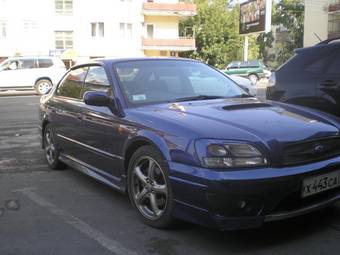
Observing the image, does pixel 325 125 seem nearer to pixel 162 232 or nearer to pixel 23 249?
pixel 162 232

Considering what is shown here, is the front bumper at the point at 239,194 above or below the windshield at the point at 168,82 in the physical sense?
below

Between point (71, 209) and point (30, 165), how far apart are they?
229 centimetres

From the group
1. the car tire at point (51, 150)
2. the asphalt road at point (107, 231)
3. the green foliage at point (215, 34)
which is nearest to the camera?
the asphalt road at point (107, 231)

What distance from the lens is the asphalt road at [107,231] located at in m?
4.03

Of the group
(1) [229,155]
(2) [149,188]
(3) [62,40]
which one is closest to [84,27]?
(3) [62,40]

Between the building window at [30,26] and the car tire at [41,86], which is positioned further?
the building window at [30,26]

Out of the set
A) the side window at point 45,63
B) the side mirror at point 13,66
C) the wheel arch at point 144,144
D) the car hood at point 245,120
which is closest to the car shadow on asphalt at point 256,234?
the wheel arch at point 144,144

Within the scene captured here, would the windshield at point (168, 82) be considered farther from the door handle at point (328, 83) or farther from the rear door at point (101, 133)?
the door handle at point (328, 83)

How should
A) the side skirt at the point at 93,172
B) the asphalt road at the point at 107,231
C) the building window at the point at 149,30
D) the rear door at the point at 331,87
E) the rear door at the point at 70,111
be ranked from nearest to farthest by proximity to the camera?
the asphalt road at the point at 107,231 < the side skirt at the point at 93,172 < the rear door at the point at 70,111 < the rear door at the point at 331,87 < the building window at the point at 149,30

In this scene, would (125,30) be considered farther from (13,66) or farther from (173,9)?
(13,66)

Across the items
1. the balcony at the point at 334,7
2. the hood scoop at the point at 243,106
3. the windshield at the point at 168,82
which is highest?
the balcony at the point at 334,7

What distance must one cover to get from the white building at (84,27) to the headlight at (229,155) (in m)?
43.1

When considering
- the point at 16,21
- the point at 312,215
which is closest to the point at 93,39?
the point at 16,21

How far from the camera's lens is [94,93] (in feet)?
16.6
